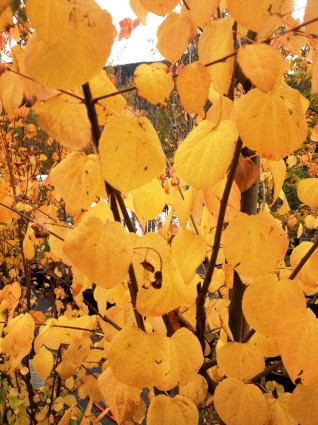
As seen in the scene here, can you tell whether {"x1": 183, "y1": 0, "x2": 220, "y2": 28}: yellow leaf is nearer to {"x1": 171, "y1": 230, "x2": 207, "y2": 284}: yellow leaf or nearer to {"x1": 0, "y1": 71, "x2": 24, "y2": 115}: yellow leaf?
{"x1": 0, "y1": 71, "x2": 24, "y2": 115}: yellow leaf

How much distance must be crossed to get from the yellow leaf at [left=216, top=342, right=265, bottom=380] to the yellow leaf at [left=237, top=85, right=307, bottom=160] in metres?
0.44

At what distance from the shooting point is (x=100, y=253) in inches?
19.7

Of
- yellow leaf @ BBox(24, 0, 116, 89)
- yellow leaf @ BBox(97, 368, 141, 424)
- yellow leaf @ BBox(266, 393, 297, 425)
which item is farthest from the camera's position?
yellow leaf @ BBox(266, 393, 297, 425)

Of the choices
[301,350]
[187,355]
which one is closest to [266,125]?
[301,350]

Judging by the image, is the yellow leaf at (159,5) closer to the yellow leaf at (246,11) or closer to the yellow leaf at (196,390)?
the yellow leaf at (246,11)

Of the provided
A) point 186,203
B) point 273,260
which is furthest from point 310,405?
point 186,203

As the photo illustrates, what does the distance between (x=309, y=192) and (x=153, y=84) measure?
0.35m

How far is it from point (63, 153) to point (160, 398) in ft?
10.1

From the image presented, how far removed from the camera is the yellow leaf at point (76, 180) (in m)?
0.71

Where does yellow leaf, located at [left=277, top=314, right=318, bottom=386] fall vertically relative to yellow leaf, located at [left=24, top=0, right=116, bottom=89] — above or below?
below

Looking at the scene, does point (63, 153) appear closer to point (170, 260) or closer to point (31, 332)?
point (31, 332)

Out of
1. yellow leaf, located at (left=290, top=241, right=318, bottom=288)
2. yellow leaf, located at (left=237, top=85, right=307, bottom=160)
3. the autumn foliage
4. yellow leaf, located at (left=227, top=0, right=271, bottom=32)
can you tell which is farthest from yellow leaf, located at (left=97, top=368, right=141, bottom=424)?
yellow leaf, located at (left=227, top=0, right=271, bottom=32)

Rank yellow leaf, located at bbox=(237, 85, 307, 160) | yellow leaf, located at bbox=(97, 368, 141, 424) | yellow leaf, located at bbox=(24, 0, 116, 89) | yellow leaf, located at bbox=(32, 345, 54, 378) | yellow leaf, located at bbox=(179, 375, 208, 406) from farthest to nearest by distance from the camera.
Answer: yellow leaf, located at bbox=(32, 345, 54, 378) < yellow leaf, located at bbox=(179, 375, 208, 406) < yellow leaf, located at bbox=(97, 368, 141, 424) < yellow leaf, located at bbox=(237, 85, 307, 160) < yellow leaf, located at bbox=(24, 0, 116, 89)

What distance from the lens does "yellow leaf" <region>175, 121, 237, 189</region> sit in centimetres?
54
